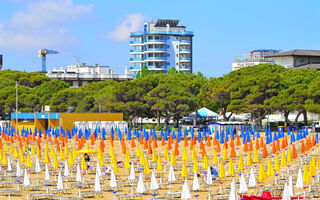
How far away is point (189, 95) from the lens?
71.5m

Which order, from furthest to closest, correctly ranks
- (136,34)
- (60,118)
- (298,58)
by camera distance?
1. (136,34)
2. (298,58)
3. (60,118)

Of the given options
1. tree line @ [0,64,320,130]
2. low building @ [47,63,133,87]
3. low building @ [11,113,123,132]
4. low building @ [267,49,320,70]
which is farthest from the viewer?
low building @ [47,63,133,87]

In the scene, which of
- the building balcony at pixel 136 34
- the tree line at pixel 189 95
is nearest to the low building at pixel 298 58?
Answer: the tree line at pixel 189 95

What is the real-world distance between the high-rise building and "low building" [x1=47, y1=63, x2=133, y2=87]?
4.74 meters

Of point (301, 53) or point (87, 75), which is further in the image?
point (87, 75)

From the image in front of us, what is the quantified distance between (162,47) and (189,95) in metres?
72.1

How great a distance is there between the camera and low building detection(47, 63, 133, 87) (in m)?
133

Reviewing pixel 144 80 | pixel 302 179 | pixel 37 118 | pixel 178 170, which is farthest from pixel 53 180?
pixel 144 80

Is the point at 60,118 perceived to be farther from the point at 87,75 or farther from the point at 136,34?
the point at 136,34

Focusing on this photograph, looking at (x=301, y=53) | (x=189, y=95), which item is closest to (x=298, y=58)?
(x=301, y=53)

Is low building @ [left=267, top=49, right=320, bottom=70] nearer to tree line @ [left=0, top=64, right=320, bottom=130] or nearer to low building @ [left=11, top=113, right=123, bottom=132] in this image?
tree line @ [left=0, top=64, right=320, bottom=130]

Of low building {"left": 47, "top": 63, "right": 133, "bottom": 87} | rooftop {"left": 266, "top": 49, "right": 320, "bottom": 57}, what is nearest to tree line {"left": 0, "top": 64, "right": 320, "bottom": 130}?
rooftop {"left": 266, "top": 49, "right": 320, "bottom": 57}

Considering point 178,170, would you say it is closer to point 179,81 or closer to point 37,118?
point 37,118

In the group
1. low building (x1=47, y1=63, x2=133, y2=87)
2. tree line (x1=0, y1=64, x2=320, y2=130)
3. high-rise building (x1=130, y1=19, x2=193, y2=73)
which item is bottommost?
tree line (x1=0, y1=64, x2=320, y2=130)
